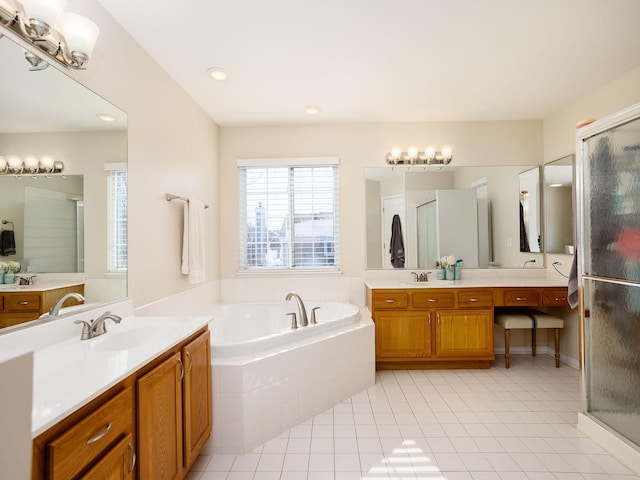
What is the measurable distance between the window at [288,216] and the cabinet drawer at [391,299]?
0.71 metres

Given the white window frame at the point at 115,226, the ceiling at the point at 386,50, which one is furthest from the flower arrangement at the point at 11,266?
the ceiling at the point at 386,50

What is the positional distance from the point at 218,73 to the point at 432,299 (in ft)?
8.62

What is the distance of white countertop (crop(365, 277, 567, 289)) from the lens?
321 cm

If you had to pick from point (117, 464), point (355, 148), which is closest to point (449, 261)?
point (355, 148)

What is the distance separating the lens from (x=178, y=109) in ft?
8.89

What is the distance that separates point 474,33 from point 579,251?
4.96 feet

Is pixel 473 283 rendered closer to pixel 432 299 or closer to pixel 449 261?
pixel 449 261

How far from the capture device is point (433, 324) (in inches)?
125

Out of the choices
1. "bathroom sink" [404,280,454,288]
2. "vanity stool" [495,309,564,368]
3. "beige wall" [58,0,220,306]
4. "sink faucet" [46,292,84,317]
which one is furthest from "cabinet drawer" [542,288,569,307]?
"sink faucet" [46,292,84,317]

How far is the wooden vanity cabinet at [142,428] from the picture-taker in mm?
874

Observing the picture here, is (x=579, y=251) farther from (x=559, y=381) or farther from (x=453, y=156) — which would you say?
(x=453, y=156)

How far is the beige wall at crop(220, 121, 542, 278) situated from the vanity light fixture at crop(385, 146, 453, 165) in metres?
0.09

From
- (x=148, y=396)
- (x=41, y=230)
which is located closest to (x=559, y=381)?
(x=148, y=396)

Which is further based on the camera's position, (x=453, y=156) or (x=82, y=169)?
(x=453, y=156)
